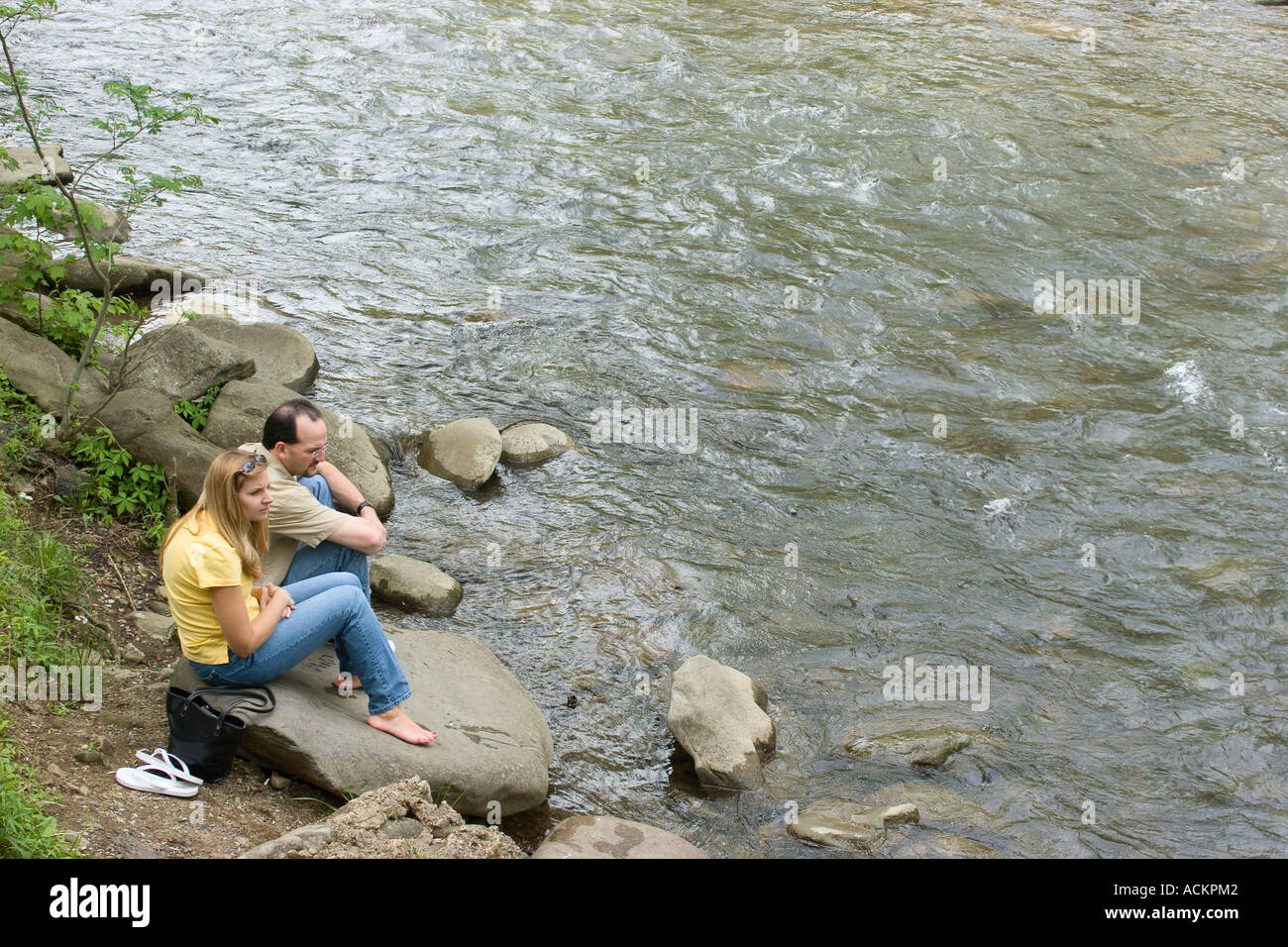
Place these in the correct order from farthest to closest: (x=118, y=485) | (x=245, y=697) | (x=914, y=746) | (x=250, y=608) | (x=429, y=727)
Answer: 1. (x=118, y=485)
2. (x=914, y=746)
3. (x=429, y=727)
4. (x=250, y=608)
5. (x=245, y=697)

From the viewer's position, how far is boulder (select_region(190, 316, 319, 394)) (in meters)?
8.44

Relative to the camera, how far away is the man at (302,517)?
5465mm

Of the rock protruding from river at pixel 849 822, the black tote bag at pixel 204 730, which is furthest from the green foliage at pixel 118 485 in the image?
the rock protruding from river at pixel 849 822

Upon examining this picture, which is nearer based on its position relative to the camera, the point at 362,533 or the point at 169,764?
the point at 169,764

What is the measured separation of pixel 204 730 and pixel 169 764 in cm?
20

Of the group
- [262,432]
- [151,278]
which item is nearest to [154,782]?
[262,432]

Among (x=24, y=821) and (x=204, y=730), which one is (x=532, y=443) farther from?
(x=24, y=821)

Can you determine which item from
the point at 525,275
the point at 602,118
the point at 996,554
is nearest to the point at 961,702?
the point at 996,554

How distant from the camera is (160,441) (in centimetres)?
678

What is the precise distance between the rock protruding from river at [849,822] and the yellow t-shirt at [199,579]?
2852 mm

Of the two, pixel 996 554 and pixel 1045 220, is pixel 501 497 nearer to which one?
pixel 996 554

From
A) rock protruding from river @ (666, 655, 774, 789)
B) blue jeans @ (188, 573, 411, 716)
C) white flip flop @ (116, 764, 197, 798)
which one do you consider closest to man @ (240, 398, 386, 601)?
blue jeans @ (188, 573, 411, 716)

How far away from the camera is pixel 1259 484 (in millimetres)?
8344
